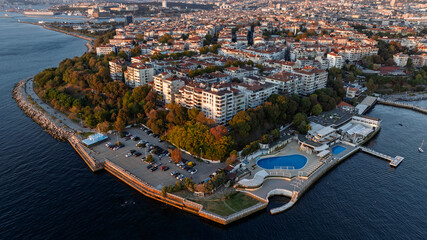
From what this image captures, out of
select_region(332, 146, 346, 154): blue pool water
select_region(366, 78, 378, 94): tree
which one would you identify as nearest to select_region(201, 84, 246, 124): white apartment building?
select_region(332, 146, 346, 154): blue pool water

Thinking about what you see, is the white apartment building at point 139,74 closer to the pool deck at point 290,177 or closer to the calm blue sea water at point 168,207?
the calm blue sea water at point 168,207

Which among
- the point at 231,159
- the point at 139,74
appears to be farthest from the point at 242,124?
the point at 139,74

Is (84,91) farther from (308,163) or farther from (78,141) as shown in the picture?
(308,163)

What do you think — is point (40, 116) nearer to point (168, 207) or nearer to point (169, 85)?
point (169, 85)

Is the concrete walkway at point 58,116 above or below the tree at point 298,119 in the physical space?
below

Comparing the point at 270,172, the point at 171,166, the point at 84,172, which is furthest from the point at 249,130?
the point at 84,172

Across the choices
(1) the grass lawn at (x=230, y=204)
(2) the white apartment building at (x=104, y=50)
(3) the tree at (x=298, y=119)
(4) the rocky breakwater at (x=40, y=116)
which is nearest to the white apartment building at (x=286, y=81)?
(3) the tree at (x=298, y=119)

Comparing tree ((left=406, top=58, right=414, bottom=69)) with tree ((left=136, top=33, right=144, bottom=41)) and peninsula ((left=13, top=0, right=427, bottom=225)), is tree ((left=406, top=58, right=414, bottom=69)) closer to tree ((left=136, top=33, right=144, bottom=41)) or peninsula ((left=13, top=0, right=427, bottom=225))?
peninsula ((left=13, top=0, right=427, bottom=225))

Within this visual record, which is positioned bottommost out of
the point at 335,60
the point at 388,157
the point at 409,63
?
the point at 388,157
